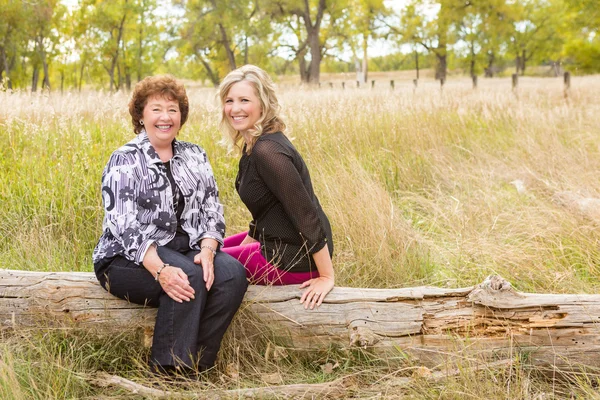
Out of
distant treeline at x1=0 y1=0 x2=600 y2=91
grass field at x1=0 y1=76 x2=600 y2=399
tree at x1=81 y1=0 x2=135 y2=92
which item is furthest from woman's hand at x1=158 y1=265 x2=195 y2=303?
tree at x1=81 y1=0 x2=135 y2=92

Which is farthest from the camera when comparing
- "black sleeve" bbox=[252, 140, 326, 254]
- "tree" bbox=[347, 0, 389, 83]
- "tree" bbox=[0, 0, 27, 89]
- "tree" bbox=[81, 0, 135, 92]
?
"tree" bbox=[347, 0, 389, 83]

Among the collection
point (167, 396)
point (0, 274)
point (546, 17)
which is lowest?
point (167, 396)

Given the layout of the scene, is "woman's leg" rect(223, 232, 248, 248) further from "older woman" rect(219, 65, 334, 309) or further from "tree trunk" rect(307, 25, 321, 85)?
"tree trunk" rect(307, 25, 321, 85)

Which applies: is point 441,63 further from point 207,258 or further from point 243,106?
point 207,258

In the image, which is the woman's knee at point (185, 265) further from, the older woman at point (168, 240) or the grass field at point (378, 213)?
the grass field at point (378, 213)

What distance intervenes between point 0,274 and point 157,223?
2.70 ft

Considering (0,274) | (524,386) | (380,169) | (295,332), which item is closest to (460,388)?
(524,386)

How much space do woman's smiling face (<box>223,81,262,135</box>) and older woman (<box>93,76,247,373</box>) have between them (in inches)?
10.4

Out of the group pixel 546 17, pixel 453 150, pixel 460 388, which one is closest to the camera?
pixel 460 388

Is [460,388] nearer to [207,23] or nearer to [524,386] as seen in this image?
[524,386]

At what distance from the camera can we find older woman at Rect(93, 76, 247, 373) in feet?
8.50

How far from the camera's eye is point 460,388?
2369mm

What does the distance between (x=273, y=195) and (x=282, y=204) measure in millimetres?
72

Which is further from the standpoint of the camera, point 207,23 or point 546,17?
point 546,17
